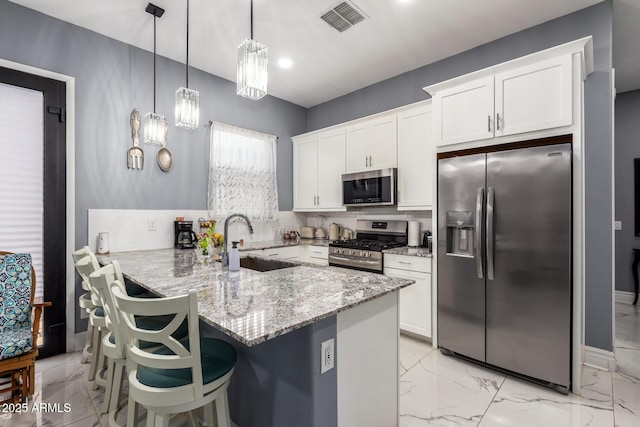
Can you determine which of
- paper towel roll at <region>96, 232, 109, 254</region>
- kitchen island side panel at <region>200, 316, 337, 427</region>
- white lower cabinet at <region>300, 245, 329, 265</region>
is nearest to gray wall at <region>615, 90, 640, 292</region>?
white lower cabinet at <region>300, 245, 329, 265</region>

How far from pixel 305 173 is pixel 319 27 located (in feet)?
6.83

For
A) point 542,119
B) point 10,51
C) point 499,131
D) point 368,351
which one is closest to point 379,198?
point 499,131

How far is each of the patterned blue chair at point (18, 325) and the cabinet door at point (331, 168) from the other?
3.06 meters

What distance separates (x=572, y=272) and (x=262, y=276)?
212cm

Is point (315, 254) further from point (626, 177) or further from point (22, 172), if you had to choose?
point (626, 177)

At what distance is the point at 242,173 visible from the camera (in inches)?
161

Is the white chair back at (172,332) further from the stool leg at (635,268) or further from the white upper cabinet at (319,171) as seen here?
the stool leg at (635,268)

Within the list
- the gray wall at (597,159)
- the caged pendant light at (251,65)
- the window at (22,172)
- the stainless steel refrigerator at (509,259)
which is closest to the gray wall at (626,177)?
the gray wall at (597,159)

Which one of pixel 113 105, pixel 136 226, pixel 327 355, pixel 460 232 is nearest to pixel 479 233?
pixel 460 232

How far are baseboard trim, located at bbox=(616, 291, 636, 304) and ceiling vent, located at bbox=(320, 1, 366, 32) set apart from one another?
5111 mm

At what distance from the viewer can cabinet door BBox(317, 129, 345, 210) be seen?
4141mm

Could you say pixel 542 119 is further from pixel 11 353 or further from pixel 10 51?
pixel 10 51

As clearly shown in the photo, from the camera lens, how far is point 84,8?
8.48 ft

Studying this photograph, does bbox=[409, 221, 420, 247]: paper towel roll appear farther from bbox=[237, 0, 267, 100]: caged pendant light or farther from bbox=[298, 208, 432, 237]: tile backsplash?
bbox=[237, 0, 267, 100]: caged pendant light
